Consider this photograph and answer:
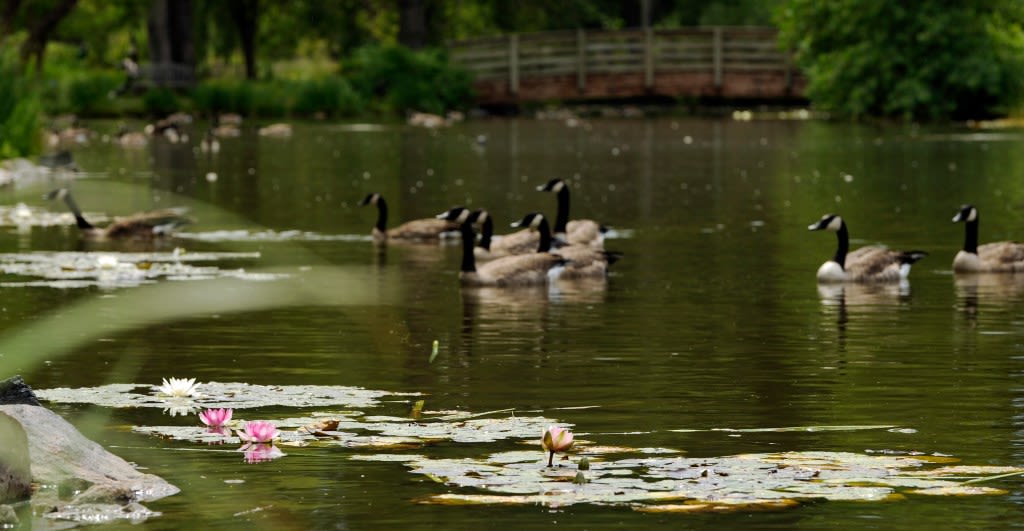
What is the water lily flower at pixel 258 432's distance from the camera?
10375 millimetres

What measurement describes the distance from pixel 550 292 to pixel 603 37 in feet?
212

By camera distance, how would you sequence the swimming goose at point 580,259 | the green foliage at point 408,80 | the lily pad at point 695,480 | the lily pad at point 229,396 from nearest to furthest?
the lily pad at point 695,480, the lily pad at point 229,396, the swimming goose at point 580,259, the green foliage at point 408,80

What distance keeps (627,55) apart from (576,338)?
65.7 meters

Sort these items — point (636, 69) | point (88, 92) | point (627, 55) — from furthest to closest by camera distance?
point (636, 69) < point (627, 55) < point (88, 92)

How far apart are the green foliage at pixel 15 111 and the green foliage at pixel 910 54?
34315 millimetres

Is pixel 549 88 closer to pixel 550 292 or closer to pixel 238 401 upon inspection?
pixel 550 292

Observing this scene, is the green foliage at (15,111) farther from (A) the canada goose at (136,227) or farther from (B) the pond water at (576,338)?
(A) the canada goose at (136,227)

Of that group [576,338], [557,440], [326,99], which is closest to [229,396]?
[557,440]

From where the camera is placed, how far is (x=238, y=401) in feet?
40.2

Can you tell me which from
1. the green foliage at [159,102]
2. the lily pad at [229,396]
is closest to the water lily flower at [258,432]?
the lily pad at [229,396]

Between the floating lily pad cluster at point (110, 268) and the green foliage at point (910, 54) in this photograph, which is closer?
the floating lily pad cluster at point (110, 268)

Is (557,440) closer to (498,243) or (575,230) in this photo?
(498,243)

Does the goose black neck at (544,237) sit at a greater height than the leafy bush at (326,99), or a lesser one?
lesser

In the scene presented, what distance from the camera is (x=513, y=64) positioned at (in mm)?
79812
